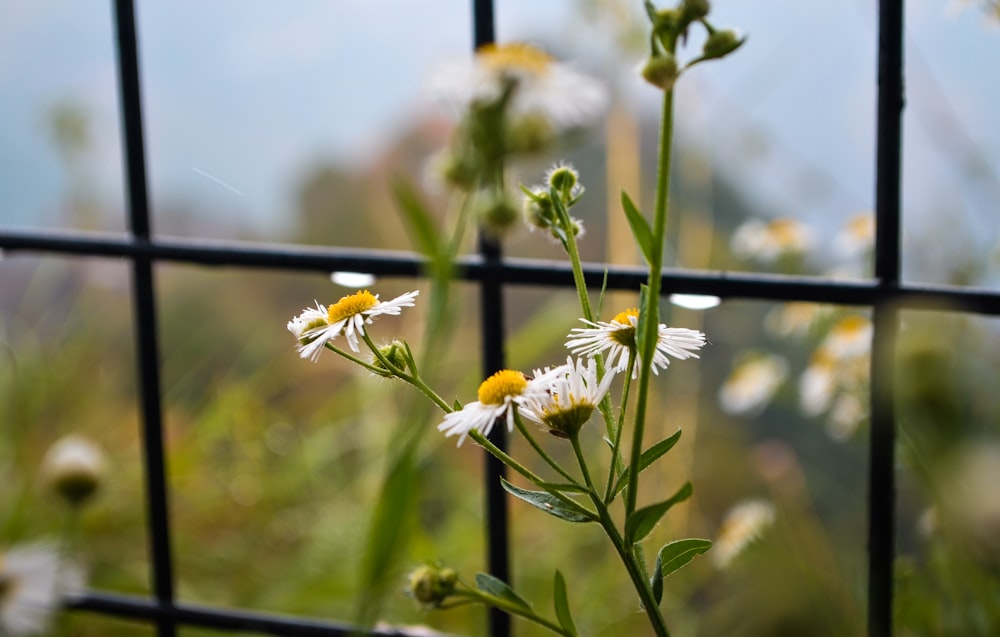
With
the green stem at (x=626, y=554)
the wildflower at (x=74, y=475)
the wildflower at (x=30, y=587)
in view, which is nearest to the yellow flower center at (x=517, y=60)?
the green stem at (x=626, y=554)

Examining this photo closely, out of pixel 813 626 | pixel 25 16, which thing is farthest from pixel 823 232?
pixel 25 16

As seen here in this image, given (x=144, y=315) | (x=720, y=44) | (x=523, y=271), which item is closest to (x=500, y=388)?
(x=720, y=44)

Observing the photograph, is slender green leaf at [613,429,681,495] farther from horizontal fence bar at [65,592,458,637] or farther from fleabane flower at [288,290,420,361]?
horizontal fence bar at [65,592,458,637]

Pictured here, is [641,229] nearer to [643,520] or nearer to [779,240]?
[643,520]

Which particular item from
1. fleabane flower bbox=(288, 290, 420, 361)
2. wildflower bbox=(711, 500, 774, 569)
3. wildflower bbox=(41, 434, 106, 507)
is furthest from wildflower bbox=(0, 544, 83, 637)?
wildflower bbox=(711, 500, 774, 569)

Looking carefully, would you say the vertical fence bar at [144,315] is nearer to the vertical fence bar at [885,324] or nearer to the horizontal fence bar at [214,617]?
the horizontal fence bar at [214,617]
